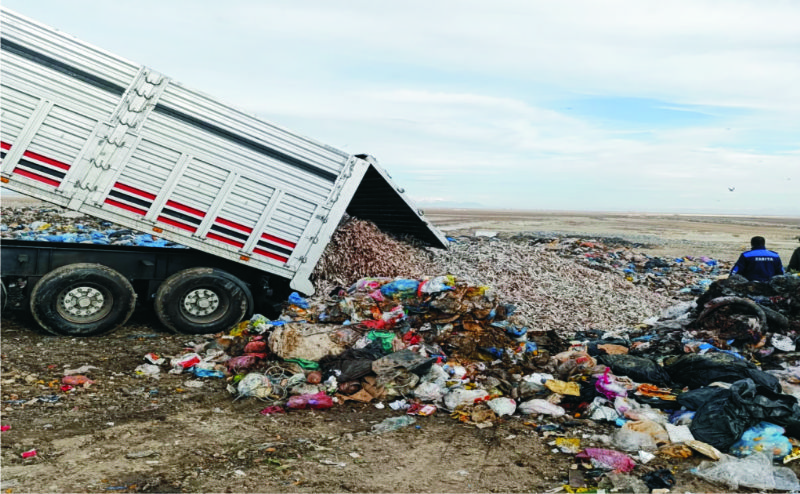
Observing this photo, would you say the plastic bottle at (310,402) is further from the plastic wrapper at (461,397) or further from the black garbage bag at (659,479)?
the black garbage bag at (659,479)

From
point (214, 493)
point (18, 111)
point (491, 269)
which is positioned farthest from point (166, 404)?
point (491, 269)

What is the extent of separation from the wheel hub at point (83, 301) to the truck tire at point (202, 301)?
2.13ft

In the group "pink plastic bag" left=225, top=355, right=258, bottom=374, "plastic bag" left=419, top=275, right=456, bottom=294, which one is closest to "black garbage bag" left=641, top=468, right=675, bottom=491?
"plastic bag" left=419, top=275, right=456, bottom=294

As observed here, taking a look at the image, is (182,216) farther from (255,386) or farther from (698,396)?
(698,396)

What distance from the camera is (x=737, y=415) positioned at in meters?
4.90

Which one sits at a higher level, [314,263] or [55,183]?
[314,263]

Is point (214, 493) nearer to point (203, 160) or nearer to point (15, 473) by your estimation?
point (15, 473)

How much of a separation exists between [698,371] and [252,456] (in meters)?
4.26

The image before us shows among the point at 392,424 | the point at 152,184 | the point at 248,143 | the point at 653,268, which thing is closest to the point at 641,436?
the point at 392,424

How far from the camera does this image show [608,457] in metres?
4.50

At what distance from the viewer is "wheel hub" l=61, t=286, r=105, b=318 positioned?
7191 mm

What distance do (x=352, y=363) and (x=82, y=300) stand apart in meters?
3.41

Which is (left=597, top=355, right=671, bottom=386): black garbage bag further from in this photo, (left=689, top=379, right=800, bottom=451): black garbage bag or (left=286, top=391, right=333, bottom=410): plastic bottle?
(left=286, top=391, right=333, bottom=410): plastic bottle

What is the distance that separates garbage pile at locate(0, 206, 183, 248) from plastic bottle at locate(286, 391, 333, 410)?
6.09 meters
